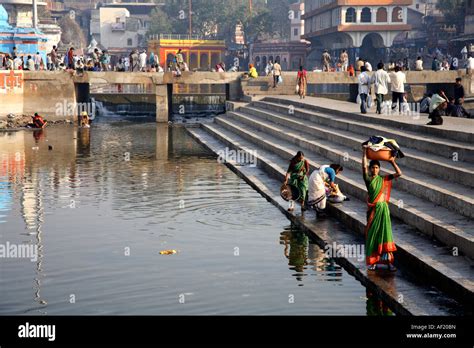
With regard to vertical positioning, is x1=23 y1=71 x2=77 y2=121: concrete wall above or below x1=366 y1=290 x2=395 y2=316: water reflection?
above

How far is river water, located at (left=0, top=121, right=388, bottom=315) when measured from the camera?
9969mm

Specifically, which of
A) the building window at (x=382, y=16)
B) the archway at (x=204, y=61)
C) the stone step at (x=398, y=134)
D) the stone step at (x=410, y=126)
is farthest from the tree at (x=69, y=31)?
the stone step at (x=410, y=126)

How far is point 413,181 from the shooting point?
14844 millimetres

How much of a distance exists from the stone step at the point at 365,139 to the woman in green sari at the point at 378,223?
12.2 ft

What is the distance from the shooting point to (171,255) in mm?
12406

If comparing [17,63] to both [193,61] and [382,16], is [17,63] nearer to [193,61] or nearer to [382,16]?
[382,16]

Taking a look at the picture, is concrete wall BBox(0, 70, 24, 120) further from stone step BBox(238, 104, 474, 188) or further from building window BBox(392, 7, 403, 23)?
building window BBox(392, 7, 403, 23)

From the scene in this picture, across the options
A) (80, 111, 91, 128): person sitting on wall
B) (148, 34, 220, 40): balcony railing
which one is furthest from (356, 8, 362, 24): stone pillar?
(80, 111, 91, 128): person sitting on wall

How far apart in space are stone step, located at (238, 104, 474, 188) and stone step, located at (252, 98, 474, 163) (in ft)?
0.19

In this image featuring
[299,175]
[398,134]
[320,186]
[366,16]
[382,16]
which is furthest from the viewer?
[366,16]

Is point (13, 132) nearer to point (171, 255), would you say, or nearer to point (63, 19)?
point (171, 255)

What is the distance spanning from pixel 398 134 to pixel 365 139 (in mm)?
1409
